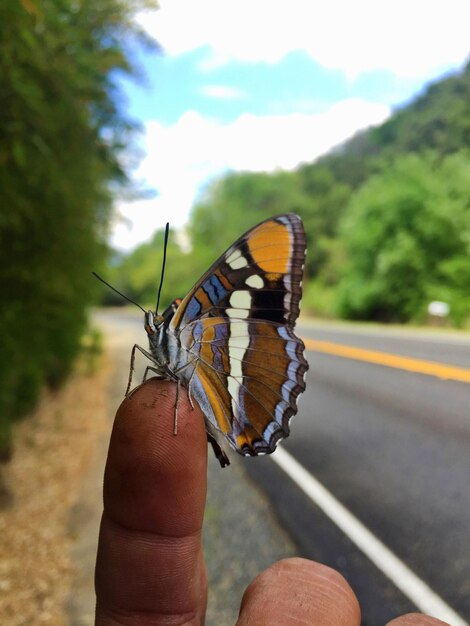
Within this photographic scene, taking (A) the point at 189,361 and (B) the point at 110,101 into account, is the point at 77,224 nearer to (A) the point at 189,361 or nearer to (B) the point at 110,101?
(B) the point at 110,101

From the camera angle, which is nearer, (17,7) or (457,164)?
(17,7)

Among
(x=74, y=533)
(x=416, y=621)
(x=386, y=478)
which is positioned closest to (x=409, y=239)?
(x=386, y=478)

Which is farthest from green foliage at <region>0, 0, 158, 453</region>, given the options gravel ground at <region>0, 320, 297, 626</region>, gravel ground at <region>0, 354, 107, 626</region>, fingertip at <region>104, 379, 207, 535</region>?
fingertip at <region>104, 379, 207, 535</region>

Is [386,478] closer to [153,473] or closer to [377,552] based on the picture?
[377,552]

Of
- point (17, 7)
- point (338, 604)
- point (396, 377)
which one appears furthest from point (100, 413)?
point (338, 604)

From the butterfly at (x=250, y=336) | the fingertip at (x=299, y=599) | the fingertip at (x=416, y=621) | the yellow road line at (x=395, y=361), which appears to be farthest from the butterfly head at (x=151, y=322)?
the yellow road line at (x=395, y=361)

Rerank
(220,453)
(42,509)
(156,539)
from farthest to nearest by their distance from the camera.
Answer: (42,509) < (220,453) < (156,539)

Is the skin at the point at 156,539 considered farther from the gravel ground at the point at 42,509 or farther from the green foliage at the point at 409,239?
the green foliage at the point at 409,239
